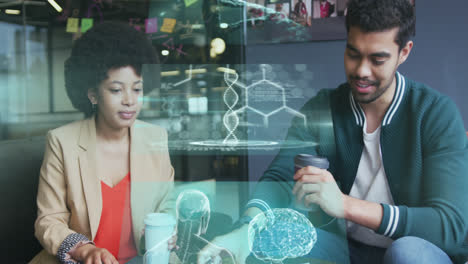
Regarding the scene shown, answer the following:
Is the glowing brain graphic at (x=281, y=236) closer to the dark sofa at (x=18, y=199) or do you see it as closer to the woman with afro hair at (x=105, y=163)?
the woman with afro hair at (x=105, y=163)

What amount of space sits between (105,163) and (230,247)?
559 mm

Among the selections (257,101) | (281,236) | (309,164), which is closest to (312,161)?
(309,164)

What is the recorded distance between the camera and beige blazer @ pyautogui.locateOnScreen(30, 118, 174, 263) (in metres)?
1.08

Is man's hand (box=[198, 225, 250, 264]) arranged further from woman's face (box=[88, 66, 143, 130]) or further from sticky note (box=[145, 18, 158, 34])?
sticky note (box=[145, 18, 158, 34])

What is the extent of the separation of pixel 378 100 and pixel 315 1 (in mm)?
356

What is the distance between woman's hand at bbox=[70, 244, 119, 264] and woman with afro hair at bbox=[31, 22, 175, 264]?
0.01 meters

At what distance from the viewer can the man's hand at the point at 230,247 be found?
33.7 inches

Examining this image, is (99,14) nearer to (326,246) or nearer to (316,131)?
(316,131)

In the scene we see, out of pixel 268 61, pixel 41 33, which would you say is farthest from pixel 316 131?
pixel 41 33

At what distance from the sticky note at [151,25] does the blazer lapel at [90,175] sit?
0.60 metres

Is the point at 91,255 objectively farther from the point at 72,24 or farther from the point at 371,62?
the point at 72,24

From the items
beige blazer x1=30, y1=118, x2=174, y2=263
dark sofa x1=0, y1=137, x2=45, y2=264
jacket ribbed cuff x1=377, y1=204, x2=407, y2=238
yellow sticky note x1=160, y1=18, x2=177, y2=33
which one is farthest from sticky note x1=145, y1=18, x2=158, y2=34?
jacket ribbed cuff x1=377, y1=204, x2=407, y2=238

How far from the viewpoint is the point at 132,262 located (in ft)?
3.17

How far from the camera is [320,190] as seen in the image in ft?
2.84
